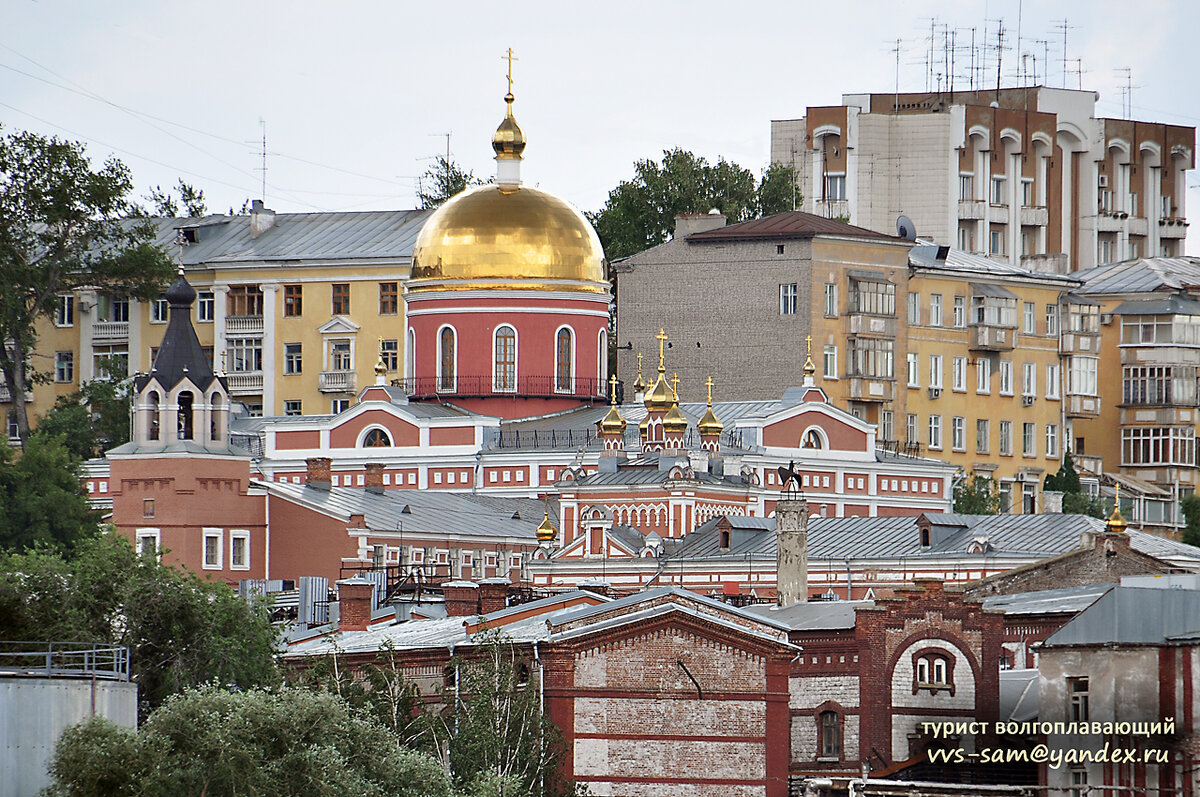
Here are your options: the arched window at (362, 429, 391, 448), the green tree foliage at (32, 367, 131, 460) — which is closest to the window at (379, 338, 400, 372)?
the green tree foliage at (32, 367, 131, 460)

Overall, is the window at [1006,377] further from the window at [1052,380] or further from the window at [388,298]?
the window at [388,298]

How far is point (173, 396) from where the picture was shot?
70.5 meters

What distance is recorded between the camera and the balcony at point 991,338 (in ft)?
305

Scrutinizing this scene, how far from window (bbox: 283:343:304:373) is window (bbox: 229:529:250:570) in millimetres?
27939

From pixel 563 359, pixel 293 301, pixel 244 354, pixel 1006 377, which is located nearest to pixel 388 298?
pixel 293 301

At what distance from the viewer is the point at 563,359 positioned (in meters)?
81.6

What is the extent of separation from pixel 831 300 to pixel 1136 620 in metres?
44.0

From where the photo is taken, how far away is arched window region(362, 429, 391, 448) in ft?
261

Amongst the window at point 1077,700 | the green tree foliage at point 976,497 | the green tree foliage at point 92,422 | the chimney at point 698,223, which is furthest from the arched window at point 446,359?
the window at point 1077,700

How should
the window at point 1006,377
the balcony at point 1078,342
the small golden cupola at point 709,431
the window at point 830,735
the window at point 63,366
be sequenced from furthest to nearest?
the window at point 63,366 → the balcony at point 1078,342 → the window at point 1006,377 → the small golden cupola at point 709,431 → the window at point 830,735

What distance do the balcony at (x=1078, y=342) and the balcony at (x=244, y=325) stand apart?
22.2 metres

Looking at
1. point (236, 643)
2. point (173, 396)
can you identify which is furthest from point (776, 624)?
point (173, 396)

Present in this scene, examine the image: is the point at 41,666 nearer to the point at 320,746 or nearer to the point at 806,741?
the point at 320,746

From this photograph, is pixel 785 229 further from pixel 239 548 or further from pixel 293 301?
pixel 239 548
